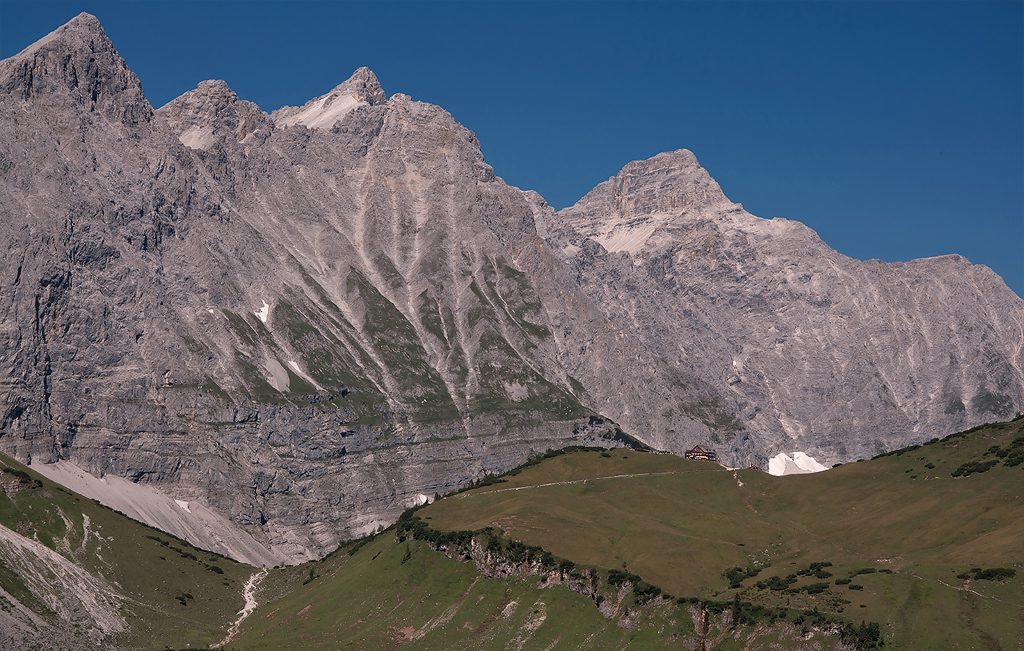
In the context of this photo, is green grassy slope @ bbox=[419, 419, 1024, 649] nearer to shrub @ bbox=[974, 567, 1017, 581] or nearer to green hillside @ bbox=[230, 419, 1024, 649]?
green hillside @ bbox=[230, 419, 1024, 649]

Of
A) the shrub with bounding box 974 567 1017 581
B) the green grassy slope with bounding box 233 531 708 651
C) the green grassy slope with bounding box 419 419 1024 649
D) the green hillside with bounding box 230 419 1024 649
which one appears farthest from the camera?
the green grassy slope with bounding box 233 531 708 651

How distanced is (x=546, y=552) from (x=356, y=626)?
109ft

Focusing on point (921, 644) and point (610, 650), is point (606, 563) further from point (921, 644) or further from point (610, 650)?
point (921, 644)

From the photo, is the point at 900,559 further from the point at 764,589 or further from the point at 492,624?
the point at 492,624

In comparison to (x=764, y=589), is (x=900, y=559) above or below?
above

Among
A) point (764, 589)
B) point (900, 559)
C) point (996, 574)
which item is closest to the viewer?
point (996, 574)

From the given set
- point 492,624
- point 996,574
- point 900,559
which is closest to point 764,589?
point 900,559

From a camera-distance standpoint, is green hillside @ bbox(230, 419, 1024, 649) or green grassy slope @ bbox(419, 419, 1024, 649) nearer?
green grassy slope @ bbox(419, 419, 1024, 649)

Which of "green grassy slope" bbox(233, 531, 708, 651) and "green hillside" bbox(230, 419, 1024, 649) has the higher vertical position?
"green hillside" bbox(230, 419, 1024, 649)

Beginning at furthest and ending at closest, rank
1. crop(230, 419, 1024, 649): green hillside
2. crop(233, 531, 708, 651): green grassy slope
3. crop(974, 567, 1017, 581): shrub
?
crop(233, 531, 708, 651): green grassy slope, crop(974, 567, 1017, 581): shrub, crop(230, 419, 1024, 649): green hillside

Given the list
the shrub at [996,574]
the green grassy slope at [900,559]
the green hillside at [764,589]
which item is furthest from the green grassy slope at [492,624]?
the shrub at [996,574]

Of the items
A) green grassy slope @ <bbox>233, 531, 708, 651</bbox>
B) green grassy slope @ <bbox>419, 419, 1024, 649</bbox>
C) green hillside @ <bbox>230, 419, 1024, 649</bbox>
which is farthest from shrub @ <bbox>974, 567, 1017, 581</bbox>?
green grassy slope @ <bbox>233, 531, 708, 651</bbox>

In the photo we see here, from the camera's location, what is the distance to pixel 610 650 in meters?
166

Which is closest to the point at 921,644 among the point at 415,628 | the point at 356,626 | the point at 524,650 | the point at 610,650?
the point at 610,650
